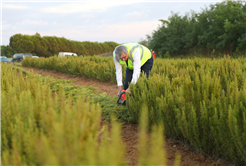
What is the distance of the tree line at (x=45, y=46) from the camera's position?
32938mm

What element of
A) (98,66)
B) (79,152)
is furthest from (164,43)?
(79,152)

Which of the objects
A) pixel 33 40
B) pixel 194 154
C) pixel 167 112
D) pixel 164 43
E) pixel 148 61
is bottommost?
pixel 194 154

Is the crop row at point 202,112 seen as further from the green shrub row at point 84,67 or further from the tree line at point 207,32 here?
the tree line at point 207,32

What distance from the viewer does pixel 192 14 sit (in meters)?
21.3

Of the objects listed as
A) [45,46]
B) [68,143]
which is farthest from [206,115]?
[45,46]

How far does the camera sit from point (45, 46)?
35281 millimetres

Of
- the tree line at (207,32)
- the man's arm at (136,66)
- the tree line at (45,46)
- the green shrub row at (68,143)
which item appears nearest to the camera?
the green shrub row at (68,143)

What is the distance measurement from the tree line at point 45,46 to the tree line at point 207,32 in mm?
20312

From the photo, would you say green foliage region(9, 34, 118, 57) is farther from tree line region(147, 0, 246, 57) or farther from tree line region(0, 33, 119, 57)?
tree line region(147, 0, 246, 57)

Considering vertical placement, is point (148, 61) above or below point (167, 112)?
above

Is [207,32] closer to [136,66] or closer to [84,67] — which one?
[84,67]

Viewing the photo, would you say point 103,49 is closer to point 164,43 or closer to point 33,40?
point 33,40

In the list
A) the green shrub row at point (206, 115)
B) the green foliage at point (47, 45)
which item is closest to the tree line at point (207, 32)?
the green shrub row at point (206, 115)

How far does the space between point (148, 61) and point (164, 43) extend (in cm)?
1769
